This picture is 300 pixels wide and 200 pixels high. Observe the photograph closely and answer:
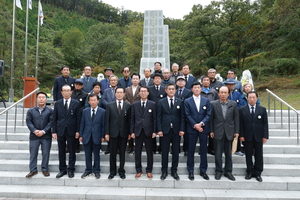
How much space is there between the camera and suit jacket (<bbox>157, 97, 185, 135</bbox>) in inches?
178

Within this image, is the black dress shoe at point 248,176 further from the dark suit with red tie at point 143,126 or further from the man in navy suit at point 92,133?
the man in navy suit at point 92,133

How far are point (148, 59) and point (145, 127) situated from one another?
8977mm

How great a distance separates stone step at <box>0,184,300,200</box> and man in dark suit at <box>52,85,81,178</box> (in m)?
0.45

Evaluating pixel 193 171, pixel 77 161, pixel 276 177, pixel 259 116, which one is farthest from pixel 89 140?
pixel 276 177

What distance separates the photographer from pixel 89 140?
15.0 feet

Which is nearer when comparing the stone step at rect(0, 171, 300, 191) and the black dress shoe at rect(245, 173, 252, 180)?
the stone step at rect(0, 171, 300, 191)

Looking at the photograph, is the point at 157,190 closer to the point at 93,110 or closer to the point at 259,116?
the point at 93,110

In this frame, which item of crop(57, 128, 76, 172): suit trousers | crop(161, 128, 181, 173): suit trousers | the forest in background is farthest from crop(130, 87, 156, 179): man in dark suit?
the forest in background

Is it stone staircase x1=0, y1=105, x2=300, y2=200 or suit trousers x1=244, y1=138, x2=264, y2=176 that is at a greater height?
suit trousers x1=244, y1=138, x2=264, y2=176

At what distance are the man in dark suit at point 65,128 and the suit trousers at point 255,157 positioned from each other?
11.3ft

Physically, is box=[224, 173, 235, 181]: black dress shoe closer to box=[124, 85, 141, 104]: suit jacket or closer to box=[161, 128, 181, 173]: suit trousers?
box=[161, 128, 181, 173]: suit trousers

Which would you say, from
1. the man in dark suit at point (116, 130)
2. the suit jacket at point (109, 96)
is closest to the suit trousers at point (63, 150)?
the man in dark suit at point (116, 130)

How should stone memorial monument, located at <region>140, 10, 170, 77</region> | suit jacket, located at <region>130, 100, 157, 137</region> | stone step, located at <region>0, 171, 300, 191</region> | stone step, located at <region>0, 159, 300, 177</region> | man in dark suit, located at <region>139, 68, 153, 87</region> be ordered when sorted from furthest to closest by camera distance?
stone memorial monument, located at <region>140, 10, 170, 77</region>, man in dark suit, located at <region>139, 68, 153, 87</region>, stone step, located at <region>0, 159, 300, 177</region>, suit jacket, located at <region>130, 100, 157, 137</region>, stone step, located at <region>0, 171, 300, 191</region>

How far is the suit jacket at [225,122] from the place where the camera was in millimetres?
4523
